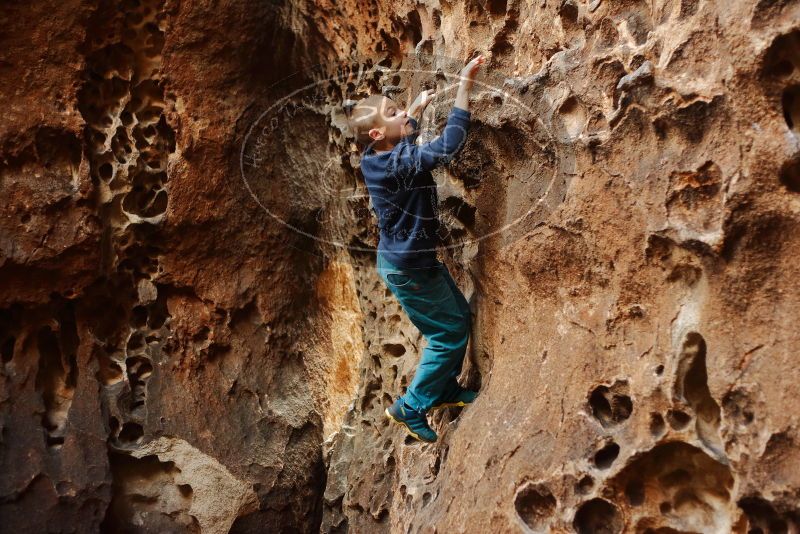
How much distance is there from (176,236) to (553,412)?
1.84 m

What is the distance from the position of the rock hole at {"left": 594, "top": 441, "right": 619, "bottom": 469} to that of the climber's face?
1.14 metres

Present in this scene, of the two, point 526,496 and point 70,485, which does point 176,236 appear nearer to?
point 70,485

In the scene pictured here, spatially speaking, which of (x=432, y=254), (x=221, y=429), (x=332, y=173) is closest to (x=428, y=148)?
(x=432, y=254)

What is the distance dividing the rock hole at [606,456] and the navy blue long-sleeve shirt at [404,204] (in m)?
0.85

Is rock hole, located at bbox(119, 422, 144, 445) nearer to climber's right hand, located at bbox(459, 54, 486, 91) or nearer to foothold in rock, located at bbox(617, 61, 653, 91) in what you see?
climber's right hand, located at bbox(459, 54, 486, 91)

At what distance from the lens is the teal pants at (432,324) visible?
2.97 m

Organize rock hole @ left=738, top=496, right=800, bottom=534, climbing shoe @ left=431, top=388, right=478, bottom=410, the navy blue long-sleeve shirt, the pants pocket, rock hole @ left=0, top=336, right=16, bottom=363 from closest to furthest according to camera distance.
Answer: rock hole @ left=738, top=496, right=800, bottom=534 → the navy blue long-sleeve shirt → the pants pocket → climbing shoe @ left=431, top=388, right=478, bottom=410 → rock hole @ left=0, top=336, right=16, bottom=363

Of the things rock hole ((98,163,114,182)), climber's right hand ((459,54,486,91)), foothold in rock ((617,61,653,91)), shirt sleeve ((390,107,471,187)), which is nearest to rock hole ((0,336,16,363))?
rock hole ((98,163,114,182))

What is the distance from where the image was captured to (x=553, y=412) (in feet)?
8.62

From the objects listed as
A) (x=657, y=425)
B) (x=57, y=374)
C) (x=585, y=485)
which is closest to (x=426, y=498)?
(x=585, y=485)

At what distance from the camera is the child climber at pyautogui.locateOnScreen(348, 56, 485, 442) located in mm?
2861

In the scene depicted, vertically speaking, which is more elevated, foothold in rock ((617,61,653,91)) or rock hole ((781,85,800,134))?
foothold in rock ((617,61,653,91))

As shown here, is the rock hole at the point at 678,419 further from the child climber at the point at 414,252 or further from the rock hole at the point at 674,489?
the child climber at the point at 414,252

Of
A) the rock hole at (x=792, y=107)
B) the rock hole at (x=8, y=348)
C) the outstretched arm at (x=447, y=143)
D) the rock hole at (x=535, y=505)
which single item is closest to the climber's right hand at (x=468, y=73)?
the outstretched arm at (x=447, y=143)
